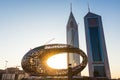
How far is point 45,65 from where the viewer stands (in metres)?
69.6

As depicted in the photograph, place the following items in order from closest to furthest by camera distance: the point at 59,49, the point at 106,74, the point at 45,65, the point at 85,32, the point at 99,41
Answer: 1. the point at 59,49
2. the point at 45,65
3. the point at 106,74
4. the point at 99,41
5. the point at 85,32

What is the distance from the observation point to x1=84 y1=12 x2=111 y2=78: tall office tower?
6393 inches

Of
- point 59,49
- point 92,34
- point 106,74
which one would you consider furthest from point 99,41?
point 59,49

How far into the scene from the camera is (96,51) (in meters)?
165

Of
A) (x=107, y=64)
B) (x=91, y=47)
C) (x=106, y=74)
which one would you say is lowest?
(x=106, y=74)

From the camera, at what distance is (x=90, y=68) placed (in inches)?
6555

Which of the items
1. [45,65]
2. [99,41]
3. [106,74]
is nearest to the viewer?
[45,65]

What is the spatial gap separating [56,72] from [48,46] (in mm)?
17506

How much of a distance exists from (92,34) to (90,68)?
41768mm

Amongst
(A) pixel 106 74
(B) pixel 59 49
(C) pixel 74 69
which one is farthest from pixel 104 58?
(B) pixel 59 49

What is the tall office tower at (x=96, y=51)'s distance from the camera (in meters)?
162

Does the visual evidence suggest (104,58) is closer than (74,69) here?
No

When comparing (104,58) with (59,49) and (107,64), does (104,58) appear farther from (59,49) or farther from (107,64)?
(59,49)

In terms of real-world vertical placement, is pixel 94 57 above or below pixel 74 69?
above
